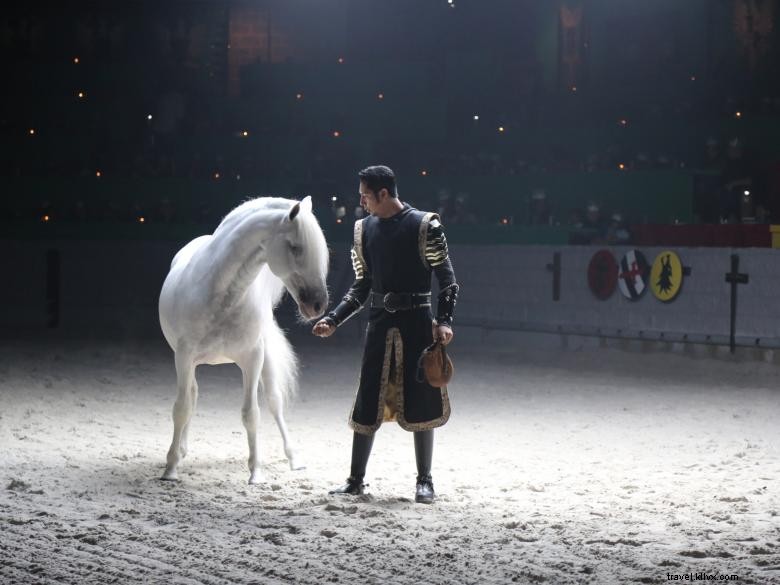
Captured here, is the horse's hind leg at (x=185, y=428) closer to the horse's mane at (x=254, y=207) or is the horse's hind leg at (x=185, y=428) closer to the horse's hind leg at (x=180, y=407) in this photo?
the horse's hind leg at (x=180, y=407)

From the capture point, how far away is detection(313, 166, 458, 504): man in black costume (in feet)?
19.7

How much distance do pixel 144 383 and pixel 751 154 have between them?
10.7m

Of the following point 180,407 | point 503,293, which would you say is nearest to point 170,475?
point 180,407

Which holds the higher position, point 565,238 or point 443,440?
point 565,238

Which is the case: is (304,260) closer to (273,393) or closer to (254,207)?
(254,207)

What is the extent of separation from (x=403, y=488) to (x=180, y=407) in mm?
1478

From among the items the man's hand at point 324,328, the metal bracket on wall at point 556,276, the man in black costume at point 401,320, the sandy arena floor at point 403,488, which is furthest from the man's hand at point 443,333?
the metal bracket on wall at point 556,276

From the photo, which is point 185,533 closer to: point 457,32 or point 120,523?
point 120,523

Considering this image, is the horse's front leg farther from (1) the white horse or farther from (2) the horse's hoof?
(2) the horse's hoof

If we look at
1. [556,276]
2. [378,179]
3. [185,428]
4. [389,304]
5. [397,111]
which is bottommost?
[185,428]

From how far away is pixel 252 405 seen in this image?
6.88m

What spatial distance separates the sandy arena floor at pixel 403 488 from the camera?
15.2ft

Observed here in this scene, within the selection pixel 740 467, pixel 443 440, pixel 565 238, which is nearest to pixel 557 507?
pixel 740 467

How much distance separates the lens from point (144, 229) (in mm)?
20141
